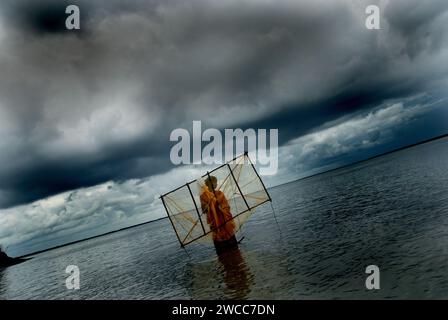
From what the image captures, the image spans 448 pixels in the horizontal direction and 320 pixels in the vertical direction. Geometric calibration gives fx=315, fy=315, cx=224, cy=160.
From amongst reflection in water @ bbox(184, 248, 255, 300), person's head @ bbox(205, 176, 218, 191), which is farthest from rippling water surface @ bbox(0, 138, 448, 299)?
person's head @ bbox(205, 176, 218, 191)

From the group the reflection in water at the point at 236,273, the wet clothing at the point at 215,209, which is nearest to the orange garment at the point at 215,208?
the wet clothing at the point at 215,209

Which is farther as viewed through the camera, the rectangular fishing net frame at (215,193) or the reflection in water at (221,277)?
the rectangular fishing net frame at (215,193)

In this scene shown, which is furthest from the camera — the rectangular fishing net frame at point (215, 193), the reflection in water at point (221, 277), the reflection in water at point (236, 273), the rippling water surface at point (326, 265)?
the rectangular fishing net frame at point (215, 193)

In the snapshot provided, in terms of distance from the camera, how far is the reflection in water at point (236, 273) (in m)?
16.0

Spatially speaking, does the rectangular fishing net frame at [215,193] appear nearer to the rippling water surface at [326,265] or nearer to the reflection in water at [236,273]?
the reflection in water at [236,273]

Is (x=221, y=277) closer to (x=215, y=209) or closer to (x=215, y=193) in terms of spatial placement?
(x=215, y=209)

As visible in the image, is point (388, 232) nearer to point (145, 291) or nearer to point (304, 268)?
point (304, 268)

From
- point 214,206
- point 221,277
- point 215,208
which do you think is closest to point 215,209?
point 215,208

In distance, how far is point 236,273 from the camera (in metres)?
19.4

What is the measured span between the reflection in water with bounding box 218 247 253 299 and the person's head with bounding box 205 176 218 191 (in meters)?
5.51

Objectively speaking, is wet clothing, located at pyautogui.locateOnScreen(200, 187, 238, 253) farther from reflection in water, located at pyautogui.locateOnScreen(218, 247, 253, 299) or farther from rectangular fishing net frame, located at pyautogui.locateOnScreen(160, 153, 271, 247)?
reflection in water, located at pyautogui.locateOnScreen(218, 247, 253, 299)

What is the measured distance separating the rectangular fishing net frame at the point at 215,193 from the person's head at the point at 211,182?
4.7 inches

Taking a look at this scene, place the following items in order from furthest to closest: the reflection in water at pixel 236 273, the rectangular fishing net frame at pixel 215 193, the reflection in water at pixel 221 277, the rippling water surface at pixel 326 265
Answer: the rectangular fishing net frame at pixel 215 193, the reflection in water at pixel 221 277, the reflection in water at pixel 236 273, the rippling water surface at pixel 326 265

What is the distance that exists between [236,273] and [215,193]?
20.1ft
